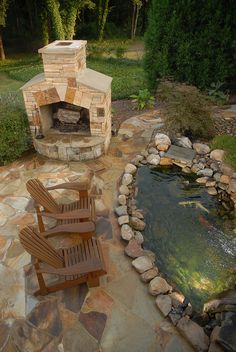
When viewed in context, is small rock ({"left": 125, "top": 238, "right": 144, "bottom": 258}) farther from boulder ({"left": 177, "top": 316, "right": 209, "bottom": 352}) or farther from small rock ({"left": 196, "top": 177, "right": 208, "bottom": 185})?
small rock ({"left": 196, "top": 177, "right": 208, "bottom": 185})

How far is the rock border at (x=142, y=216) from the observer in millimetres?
3658

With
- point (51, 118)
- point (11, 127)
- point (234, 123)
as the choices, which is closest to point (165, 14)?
point (234, 123)

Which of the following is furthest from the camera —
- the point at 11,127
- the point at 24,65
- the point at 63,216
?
the point at 24,65

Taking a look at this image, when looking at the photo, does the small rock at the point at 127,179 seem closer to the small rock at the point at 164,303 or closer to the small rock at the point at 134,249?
the small rock at the point at 134,249

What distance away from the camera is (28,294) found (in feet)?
13.1

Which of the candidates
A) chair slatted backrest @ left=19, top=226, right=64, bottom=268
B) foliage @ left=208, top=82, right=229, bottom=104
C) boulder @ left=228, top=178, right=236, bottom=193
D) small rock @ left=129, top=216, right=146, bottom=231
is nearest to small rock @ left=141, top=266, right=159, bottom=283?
small rock @ left=129, top=216, right=146, bottom=231

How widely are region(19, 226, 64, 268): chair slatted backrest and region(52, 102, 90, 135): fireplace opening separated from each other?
3906mm

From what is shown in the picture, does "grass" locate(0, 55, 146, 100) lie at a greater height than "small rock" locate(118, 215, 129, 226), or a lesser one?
lesser

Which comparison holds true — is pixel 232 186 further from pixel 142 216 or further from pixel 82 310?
pixel 82 310

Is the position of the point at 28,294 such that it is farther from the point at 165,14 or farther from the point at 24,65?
the point at 24,65

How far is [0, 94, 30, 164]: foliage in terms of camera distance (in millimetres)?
6578

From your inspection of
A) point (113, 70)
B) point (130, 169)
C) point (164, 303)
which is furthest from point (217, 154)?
point (113, 70)

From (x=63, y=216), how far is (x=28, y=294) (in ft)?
3.80

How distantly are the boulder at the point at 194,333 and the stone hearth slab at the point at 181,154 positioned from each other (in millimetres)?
4021
